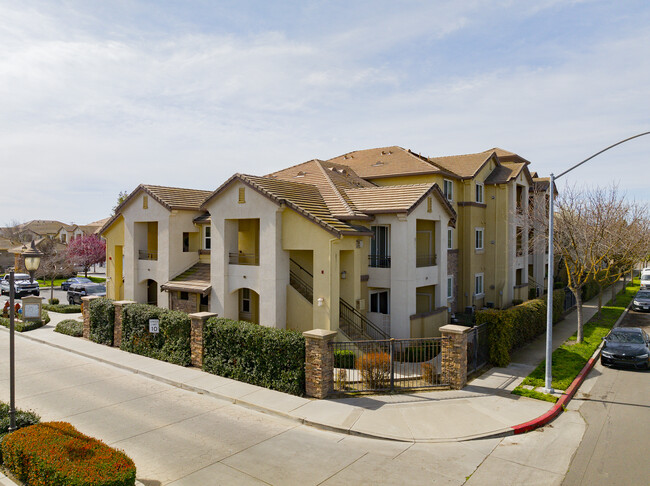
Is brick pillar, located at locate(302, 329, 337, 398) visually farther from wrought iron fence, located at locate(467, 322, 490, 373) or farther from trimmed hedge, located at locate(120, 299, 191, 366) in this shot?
trimmed hedge, located at locate(120, 299, 191, 366)

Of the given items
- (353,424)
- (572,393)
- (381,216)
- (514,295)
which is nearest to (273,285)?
(381,216)

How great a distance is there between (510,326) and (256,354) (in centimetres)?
943

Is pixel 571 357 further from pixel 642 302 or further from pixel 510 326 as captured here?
pixel 642 302

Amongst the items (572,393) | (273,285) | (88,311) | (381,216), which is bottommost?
(572,393)

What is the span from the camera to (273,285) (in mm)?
18406

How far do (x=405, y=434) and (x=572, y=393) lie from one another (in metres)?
6.59

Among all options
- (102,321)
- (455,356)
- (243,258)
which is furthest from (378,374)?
(102,321)

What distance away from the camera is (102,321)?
19.6 meters

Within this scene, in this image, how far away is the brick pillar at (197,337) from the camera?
1547cm

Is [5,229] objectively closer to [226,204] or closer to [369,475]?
[226,204]

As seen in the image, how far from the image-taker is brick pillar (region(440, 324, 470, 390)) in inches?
531

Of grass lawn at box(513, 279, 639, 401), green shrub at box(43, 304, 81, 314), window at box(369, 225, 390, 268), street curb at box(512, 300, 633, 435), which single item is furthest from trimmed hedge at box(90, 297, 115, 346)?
street curb at box(512, 300, 633, 435)

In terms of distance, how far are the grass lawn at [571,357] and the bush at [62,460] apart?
36.0 ft

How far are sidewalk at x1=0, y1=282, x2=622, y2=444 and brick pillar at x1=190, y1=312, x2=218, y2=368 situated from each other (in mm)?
378
